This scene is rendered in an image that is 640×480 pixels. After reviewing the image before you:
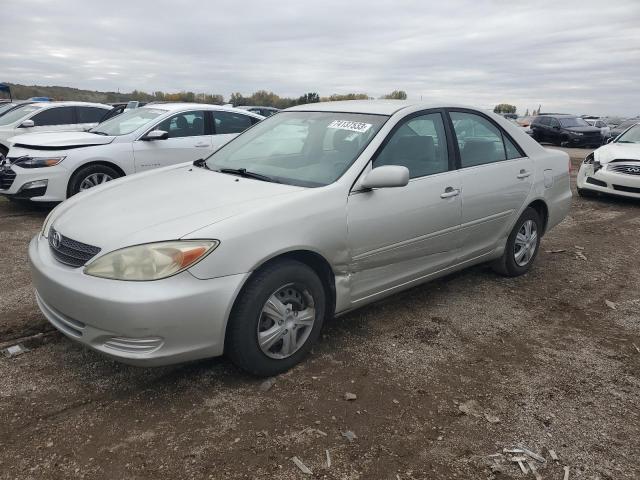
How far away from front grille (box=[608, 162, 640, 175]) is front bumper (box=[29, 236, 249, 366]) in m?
8.36

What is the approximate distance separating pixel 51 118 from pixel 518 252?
9758 mm

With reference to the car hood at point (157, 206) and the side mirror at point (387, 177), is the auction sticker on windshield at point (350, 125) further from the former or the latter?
the car hood at point (157, 206)

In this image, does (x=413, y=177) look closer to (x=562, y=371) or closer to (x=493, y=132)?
→ (x=493, y=132)

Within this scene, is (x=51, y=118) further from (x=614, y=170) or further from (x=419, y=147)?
(x=614, y=170)

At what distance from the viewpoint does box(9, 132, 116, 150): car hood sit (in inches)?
278

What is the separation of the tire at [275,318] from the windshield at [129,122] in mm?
5434

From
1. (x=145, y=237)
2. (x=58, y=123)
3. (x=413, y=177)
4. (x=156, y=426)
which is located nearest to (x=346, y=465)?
(x=156, y=426)

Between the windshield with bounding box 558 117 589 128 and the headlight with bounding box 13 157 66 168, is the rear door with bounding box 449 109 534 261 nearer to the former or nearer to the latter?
the headlight with bounding box 13 157 66 168

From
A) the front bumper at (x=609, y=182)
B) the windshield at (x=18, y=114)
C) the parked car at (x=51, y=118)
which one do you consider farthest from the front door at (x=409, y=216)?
the windshield at (x=18, y=114)

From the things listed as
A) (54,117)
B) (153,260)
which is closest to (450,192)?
(153,260)

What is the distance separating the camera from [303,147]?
3828mm

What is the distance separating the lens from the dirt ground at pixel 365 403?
96.3 inches

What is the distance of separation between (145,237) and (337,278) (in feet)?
3.95

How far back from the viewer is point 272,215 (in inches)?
116
